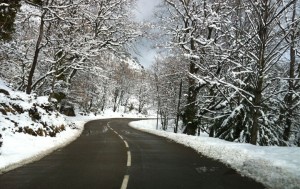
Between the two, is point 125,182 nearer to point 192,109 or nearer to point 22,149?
point 22,149

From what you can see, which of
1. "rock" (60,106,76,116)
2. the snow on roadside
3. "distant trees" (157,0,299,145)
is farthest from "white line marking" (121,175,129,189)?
"rock" (60,106,76,116)

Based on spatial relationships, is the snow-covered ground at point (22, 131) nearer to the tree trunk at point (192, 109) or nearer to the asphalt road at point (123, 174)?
the asphalt road at point (123, 174)

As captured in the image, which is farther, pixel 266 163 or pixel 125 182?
pixel 266 163

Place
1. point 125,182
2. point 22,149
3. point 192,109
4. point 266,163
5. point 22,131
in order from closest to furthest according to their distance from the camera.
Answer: point 125,182, point 266,163, point 22,149, point 22,131, point 192,109

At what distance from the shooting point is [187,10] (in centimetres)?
2656

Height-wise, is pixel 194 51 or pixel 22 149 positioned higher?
pixel 194 51

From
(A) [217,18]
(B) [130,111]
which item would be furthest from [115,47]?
(B) [130,111]

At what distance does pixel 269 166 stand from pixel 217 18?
16.2 metres

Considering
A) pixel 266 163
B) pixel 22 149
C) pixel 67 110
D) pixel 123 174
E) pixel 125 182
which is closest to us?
pixel 125 182

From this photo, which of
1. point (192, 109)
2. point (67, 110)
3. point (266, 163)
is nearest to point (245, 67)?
point (266, 163)

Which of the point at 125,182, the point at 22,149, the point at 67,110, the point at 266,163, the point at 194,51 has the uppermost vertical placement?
the point at 194,51

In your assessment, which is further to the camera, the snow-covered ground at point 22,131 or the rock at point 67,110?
the rock at point 67,110

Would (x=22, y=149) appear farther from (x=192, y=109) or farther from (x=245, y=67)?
(x=192, y=109)

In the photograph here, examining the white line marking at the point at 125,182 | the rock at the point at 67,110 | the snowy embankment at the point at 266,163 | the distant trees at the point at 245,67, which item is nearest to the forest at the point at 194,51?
the distant trees at the point at 245,67
